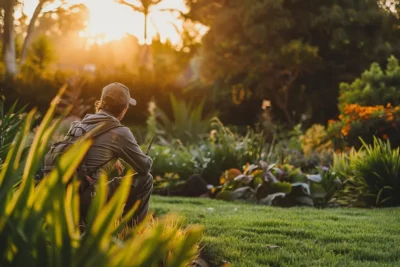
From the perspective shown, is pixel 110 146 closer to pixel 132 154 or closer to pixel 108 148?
pixel 108 148

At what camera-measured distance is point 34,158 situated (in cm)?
175

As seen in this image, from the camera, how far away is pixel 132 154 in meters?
5.06

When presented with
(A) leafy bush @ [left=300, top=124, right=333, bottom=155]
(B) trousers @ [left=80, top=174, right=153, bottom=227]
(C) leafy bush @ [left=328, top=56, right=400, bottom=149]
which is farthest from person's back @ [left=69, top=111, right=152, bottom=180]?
(A) leafy bush @ [left=300, top=124, right=333, bottom=155]

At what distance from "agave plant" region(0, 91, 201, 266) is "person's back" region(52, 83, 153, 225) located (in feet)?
10.2

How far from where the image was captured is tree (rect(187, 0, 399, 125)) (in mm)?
21661

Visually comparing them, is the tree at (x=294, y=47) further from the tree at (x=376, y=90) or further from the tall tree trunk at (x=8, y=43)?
the tall tree trunk at (x=8, y=43)

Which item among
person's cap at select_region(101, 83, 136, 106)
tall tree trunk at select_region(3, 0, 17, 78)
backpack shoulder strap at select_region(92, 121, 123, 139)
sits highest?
tall tree trunk at select_region(3, 0, 17, 78)

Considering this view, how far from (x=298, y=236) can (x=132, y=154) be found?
178 cm

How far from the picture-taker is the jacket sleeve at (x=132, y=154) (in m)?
5.03

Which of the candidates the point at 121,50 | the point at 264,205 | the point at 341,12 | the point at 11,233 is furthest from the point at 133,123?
the point at 121,50

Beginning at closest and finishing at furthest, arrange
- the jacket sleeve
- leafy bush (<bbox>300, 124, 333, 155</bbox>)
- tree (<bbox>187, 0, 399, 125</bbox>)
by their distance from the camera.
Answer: the jacket sleeve
leafy bush (<bbox>300, 124, 333, 155</bbox>)
tree (<bbox>187, 0, 399, 125</bbox>)

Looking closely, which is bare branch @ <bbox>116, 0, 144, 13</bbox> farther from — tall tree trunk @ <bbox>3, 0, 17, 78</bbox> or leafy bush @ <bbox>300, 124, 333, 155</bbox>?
leafy bush @ <bbox>300, 124, 333, 155</bbox>

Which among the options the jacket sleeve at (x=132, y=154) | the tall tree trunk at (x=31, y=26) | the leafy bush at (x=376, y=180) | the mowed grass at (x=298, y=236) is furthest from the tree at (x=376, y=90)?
the tall tree trunk at (x=31, y=26)

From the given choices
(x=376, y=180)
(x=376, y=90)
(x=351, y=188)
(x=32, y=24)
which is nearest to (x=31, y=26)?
(x=32, y=24)
